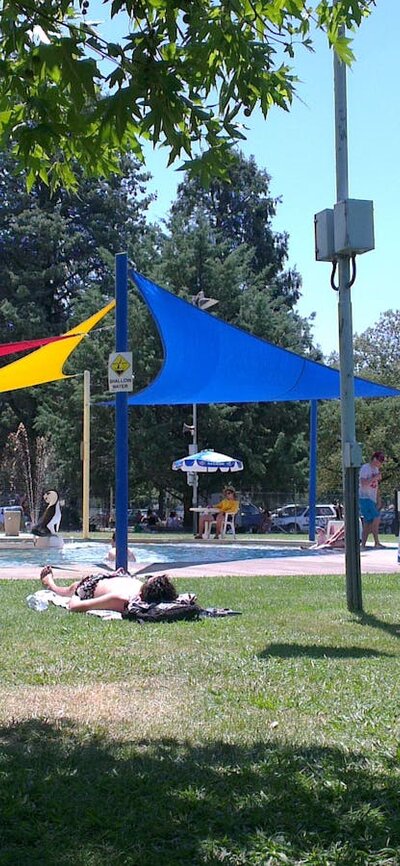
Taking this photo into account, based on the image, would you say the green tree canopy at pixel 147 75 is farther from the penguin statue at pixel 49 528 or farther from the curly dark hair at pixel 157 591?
the penguin statue at pixel 49 528

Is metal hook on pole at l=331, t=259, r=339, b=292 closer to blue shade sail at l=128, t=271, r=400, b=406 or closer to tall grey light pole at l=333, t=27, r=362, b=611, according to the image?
tall grey light pole at l=333, t=27, r=362, b=611

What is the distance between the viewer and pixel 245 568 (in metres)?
12.8

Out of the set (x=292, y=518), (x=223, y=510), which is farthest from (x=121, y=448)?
(x=292, y=518)

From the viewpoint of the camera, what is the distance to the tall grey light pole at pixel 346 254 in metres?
7.95

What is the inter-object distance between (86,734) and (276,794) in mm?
1197

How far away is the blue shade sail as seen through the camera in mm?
14461

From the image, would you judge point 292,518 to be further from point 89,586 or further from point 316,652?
point 316,652

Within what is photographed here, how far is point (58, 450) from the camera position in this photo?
42375 mm

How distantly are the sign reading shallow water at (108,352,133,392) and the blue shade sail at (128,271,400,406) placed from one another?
2.94m

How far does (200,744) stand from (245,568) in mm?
8607

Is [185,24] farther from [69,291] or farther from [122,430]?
[69,291]

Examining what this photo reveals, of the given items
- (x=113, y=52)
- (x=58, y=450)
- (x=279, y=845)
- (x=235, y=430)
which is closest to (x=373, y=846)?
(x=279, y=845)

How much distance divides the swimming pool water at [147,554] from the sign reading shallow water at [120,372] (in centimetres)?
345

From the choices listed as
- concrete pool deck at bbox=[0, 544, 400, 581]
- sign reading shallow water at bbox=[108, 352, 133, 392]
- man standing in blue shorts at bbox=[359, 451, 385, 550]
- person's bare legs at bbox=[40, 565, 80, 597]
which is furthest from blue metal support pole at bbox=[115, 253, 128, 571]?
man standing in blue shorts at bbox=[359, 451, 385, 550]
